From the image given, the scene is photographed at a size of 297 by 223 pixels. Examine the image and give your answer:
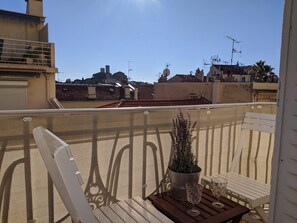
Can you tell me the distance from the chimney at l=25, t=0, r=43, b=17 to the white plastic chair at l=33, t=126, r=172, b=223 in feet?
33.2

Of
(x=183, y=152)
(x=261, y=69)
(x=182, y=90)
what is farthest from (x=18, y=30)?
(x=261, y=69)

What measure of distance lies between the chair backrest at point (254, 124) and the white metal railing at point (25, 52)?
8.44 m

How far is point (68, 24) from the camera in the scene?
1017cm

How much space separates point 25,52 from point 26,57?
488mm

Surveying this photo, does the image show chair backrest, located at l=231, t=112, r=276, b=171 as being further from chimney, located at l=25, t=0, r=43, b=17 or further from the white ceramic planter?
chimney, located at l=25, t=0, r=43, b=17

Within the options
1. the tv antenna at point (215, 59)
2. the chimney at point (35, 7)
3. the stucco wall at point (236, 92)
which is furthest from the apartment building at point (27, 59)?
the tv antenna at point (215, 59)

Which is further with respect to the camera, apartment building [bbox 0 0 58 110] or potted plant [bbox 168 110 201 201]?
apartment building [bbox 0 0 58 110]

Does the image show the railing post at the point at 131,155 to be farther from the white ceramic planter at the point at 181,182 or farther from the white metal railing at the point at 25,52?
the white metal railing at the point at 25,52

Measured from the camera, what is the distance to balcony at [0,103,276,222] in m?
1.52

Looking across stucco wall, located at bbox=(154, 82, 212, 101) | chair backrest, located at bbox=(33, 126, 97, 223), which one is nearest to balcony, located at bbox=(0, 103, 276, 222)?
chair backrest, located at bbox=(33, 126, 97, 223)

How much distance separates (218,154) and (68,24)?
973 centimetres

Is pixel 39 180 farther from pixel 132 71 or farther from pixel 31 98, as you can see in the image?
pixel 132 71

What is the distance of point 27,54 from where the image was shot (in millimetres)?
9109

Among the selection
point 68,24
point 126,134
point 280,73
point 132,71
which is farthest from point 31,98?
point 132,71
